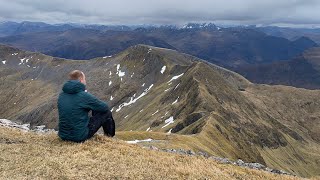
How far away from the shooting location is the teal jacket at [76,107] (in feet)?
70.0

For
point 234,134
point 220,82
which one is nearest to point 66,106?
point 234,134

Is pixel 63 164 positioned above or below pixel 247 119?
above

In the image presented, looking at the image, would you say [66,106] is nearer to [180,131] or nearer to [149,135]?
[149,135]

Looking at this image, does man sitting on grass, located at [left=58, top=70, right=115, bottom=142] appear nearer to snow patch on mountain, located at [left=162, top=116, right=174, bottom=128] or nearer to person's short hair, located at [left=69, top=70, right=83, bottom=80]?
person's short hair, located at [left=69, top=70, right=83, bottom=80]

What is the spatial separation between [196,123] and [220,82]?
255 ft

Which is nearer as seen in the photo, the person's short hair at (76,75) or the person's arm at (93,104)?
the person's arm at (93,104)

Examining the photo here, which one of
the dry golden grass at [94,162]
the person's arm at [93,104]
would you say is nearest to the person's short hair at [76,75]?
the person's arm at [93,104]

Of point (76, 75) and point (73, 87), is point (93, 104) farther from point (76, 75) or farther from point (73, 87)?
point (76, 75)

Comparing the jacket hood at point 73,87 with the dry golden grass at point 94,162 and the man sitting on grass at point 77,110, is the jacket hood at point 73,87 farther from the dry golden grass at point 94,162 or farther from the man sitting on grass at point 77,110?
the dry golden grass at point 94,162

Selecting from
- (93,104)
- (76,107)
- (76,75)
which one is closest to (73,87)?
(76,75)

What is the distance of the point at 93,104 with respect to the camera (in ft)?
71.0

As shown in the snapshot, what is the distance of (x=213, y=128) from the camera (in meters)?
113

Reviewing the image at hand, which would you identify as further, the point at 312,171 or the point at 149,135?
the point at 312,171

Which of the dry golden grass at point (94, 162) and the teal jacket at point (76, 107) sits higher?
the teal jacket at point (76, 107)
